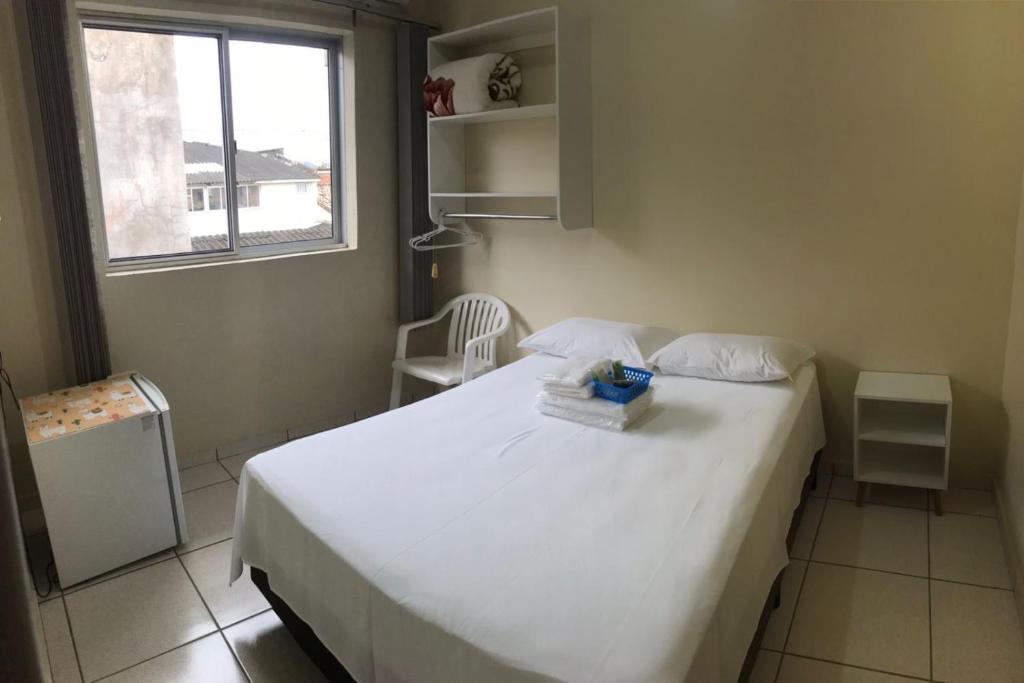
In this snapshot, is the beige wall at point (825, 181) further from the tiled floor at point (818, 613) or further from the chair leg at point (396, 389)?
the chair leg at point (396, 389)

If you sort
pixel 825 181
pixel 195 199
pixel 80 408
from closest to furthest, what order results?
1. pixel 80 408
2. pixel 825 181
3. pixel 195 199

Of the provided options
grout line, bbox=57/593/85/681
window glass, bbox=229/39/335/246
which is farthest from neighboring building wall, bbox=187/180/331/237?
grout line, bbox=57/593/85/681

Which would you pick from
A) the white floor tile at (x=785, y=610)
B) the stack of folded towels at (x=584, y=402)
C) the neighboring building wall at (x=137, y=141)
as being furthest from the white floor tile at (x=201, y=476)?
the white floor tile at (x=785, y=610)

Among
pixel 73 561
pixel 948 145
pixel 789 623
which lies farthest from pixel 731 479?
pixel 73 561

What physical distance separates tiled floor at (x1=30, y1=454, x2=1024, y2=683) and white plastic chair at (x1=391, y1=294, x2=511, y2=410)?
1.44 metres

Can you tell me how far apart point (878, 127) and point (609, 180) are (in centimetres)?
129

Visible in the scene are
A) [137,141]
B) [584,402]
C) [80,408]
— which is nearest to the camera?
[584,402]

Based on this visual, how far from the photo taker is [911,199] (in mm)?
3197

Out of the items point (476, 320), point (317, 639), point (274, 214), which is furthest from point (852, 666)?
point (274, 214)

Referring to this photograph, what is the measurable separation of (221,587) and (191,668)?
46 cm

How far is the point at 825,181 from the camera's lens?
3.36 metres

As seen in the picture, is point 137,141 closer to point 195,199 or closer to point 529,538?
A: point 195,199

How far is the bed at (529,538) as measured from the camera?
1.70 meters

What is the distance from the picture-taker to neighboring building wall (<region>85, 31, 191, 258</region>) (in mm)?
3480
